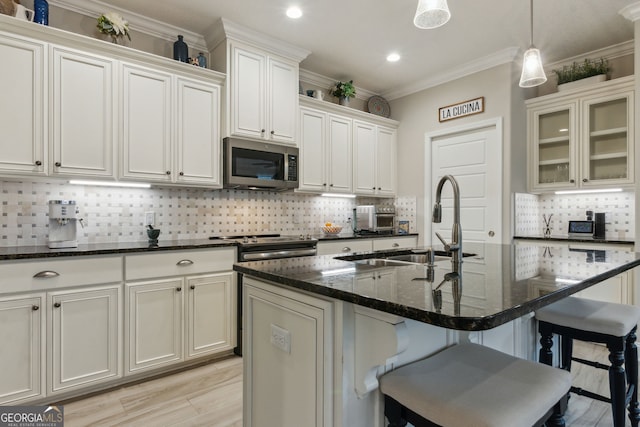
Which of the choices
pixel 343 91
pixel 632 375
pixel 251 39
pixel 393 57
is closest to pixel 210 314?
pixel 251 39

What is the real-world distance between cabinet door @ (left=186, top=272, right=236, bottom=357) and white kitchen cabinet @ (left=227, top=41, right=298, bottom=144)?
1.28 meters

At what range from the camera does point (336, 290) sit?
1.04m

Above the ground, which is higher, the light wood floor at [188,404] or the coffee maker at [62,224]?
the coffee maker at [62,224]

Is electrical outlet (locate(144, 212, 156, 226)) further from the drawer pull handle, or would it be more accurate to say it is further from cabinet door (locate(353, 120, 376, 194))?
cabinet door (locate(353, 120, 376, 194))

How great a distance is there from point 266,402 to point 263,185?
2153mm

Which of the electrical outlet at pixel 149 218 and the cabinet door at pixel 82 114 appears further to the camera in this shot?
the electrical outlet at pixel 149 218

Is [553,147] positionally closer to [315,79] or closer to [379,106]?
[379,106]

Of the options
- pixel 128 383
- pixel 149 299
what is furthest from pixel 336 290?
pixel 128 383

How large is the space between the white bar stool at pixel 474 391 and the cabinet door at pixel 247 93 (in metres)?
2.56

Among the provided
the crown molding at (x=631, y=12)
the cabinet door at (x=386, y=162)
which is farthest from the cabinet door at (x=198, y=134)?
the crown molding at (x=631, y=12)

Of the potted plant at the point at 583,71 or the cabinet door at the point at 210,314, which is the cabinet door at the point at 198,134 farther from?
the potted plant at the point at 583,71

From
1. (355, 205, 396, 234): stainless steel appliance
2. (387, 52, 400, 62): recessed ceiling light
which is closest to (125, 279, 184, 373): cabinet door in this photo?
(355, 205, 396, 234): stainless steel appliance

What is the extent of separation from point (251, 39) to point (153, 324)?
8.15ft

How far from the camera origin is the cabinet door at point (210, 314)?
2.68 m
